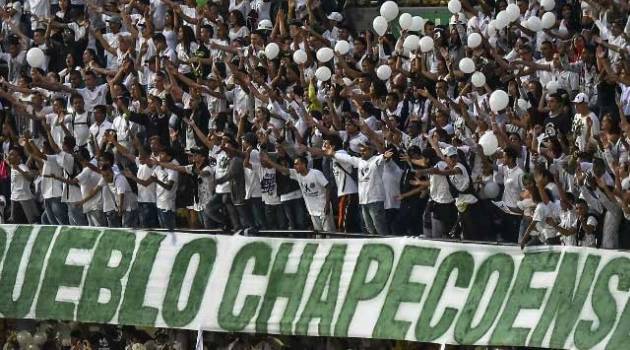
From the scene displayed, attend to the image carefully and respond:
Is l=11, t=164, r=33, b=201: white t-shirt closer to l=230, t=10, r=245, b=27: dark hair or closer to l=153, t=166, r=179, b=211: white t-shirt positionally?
l=153, t=166, r=179, b=211: white t-shirt

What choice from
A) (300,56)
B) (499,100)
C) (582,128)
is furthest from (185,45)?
(582,128)

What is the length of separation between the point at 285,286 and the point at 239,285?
0.68 m

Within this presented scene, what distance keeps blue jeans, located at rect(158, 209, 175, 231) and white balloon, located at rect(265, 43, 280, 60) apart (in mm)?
2921

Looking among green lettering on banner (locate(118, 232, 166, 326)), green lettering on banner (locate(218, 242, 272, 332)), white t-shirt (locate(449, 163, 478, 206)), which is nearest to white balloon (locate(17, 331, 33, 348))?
green lettering on banner (locate(118, 232, 166, 326))

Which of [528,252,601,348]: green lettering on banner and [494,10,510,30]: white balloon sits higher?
[494,10,510,30]: white balloon

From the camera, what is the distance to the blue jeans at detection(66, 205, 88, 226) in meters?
26.8

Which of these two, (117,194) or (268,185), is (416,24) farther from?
(117,194)

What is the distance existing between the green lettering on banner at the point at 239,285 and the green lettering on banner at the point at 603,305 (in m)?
4.50

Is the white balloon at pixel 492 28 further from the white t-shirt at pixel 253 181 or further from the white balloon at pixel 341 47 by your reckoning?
the white t-shirt at pixel 253 181

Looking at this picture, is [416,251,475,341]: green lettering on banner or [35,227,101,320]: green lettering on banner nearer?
[416,251,475,341]: green lettering on banner

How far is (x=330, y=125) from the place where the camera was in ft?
84.4

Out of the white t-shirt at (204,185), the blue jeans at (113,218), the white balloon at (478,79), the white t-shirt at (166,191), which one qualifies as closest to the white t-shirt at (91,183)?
the blue jeans at (113,218)

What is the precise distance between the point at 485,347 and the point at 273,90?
5.68m

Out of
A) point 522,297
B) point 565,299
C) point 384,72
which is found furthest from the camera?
point 384,72
